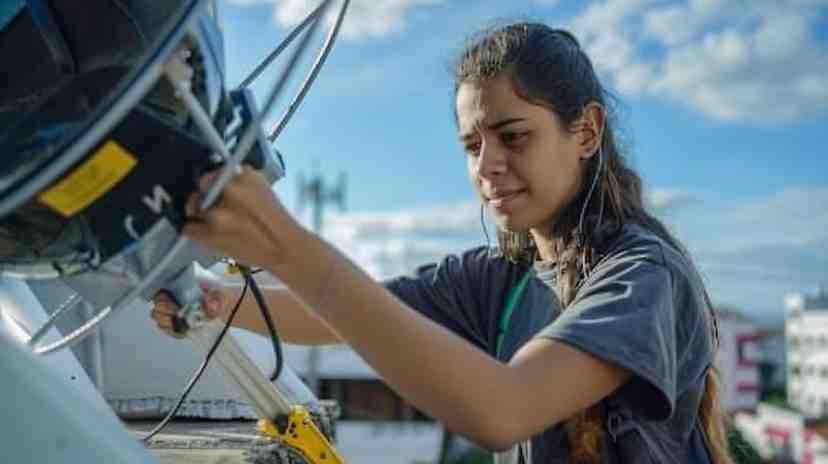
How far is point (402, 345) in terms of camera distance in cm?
122

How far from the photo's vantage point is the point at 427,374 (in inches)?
48.9

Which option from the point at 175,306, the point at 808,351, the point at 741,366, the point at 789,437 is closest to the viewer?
the point at 175,306

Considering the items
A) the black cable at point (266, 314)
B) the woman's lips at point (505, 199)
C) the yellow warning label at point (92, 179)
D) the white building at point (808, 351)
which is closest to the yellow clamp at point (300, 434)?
the black cable at point (266, 314)

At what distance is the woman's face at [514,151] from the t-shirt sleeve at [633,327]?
6.9 inches

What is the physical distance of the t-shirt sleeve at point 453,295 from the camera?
2.07 m

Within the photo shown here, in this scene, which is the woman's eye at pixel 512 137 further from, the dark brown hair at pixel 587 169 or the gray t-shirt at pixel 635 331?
the gray t-shirt at pixel 635 331

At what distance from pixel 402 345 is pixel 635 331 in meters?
0.39

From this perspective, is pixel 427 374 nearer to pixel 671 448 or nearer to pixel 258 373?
pixel 258 373

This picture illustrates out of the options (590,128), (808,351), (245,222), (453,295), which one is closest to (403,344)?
(245,222)

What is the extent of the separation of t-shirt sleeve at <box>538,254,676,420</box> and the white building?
3552 centimetres

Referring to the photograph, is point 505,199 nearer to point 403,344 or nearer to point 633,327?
point 633,327

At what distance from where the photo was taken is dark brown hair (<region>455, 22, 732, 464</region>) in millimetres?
1646

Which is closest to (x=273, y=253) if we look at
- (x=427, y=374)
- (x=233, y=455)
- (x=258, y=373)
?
(x=427, y=374)

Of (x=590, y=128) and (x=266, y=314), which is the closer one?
(x=266, y=314)
